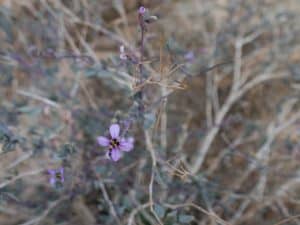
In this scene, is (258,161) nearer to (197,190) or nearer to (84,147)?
(197,190)

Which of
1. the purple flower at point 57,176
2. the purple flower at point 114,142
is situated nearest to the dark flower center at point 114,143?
the purple flower at point 114,142

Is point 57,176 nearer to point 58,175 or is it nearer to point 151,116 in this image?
point 58,175

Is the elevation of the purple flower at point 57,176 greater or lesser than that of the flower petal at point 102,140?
greater

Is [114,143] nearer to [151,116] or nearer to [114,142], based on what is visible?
[114,142]

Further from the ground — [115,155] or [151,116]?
[151,116]

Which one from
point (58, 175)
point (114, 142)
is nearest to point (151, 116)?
point (114, 142)

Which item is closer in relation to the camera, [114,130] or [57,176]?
[114,130]

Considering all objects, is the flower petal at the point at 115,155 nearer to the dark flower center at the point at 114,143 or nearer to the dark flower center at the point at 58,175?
the dark flower center at the point at 114,143

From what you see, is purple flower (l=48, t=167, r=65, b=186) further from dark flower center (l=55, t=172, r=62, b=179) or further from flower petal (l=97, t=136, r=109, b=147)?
flower petal (l=97, t=136, r=109, b=147)

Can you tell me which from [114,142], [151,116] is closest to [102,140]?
[114,142]
